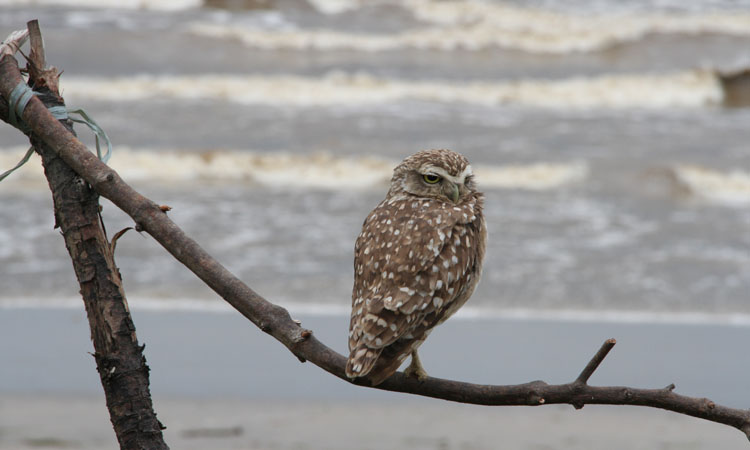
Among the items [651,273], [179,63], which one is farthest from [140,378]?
[179,63]

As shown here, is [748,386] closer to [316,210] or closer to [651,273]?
[651,273]

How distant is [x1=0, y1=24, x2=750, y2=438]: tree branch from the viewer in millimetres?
1925

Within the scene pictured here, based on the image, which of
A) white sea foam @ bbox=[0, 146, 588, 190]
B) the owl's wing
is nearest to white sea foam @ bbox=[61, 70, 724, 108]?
white sea foam @ bbox=[0, 146, 588, 190]

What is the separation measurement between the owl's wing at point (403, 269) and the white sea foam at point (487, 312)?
175 inches

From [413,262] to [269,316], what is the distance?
0.45 metres

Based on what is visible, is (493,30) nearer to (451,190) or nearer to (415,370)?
(451,190)

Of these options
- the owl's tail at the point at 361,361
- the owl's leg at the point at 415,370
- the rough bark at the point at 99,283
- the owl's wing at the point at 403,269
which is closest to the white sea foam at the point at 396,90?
the owl's wing at the point at 403,269

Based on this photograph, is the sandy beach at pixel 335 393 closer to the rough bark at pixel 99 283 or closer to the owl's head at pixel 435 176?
the owl's head at pixel 435 176

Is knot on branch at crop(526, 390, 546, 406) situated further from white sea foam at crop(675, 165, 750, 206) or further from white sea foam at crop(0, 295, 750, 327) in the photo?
white sea foam at crop(675, 165, 750, 206)

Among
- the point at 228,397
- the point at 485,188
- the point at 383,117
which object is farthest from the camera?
the point at 383,117

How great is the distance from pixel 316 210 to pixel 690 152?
20.9ft

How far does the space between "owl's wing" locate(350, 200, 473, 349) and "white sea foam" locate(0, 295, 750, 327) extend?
4.44m

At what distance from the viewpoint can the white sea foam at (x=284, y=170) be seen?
11.2m

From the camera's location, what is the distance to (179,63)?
18.4m
